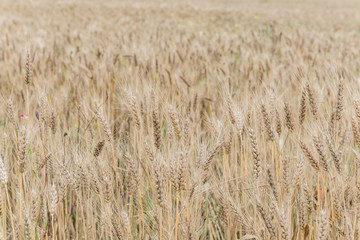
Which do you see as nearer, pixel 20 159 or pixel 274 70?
pixel 20 159

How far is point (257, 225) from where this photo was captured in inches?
48.3

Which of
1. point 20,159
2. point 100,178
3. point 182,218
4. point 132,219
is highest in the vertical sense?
point 20,159

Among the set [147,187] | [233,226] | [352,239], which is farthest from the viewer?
[147,187]

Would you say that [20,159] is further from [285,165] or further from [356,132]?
[356,132]

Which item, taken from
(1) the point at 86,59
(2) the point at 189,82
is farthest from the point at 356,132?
(1) the point at 86,59

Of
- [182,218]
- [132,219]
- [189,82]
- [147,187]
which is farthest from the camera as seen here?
[189,82]

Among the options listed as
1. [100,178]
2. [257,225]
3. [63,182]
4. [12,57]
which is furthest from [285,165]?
[12,57]

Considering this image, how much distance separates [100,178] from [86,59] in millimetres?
1999

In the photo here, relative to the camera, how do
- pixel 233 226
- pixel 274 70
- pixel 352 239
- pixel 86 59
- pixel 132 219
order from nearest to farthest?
1. pixel 352 239
2. pixel 233 226
3. pixel 132 219
4. pixel 274 70
5. pixel 86 59

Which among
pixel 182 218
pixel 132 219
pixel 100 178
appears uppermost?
pixel 100 178

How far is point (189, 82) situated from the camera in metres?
2.31

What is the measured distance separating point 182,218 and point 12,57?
2.66m

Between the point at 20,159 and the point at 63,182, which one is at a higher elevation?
the point at 20,159

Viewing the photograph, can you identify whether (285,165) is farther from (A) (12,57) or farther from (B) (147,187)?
Result: (A) (12,57)
